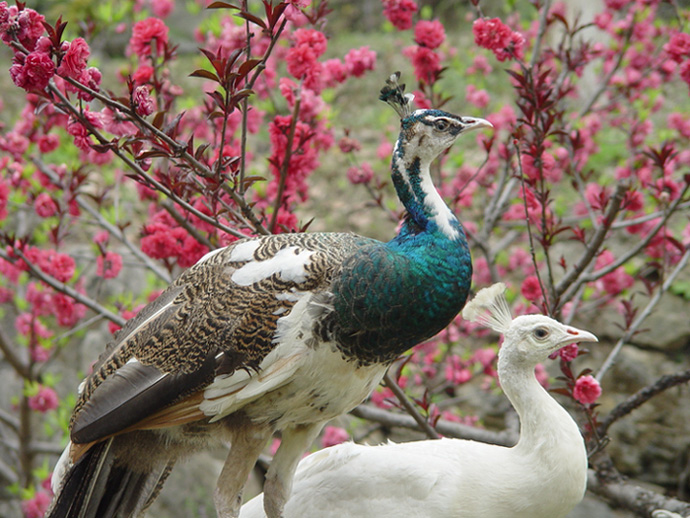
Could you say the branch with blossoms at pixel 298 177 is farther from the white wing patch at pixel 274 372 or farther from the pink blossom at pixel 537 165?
the white wing patch at pixel 274 372

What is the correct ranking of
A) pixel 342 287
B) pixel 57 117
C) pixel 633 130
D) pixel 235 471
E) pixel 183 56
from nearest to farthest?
pixel 342 287
pixel 235 471
pixel 57 117
pixel 633 130
pixel 183 56

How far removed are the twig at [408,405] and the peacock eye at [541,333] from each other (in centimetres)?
63

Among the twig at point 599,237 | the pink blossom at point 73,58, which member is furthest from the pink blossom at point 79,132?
the twig at point 599,237

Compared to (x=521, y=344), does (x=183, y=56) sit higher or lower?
higher

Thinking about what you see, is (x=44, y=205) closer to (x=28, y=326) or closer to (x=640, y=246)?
(x=28, y=326)

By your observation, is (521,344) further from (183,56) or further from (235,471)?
(183,56)

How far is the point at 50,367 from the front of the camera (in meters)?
5.48

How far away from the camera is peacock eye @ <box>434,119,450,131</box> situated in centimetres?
235

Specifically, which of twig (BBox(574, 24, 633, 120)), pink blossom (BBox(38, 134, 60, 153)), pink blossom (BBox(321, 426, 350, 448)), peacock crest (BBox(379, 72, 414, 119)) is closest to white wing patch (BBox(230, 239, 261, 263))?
peacock crest (BBox(379, 72, 414, 119))

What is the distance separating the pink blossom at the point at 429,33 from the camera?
10.5 feet

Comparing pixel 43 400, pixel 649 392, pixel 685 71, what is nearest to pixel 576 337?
pixel 649 392

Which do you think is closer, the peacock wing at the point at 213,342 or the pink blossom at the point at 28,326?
the peacock wing at the point at 213,342

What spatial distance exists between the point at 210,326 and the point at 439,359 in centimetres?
235

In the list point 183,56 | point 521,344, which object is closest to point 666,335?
point 521,344
